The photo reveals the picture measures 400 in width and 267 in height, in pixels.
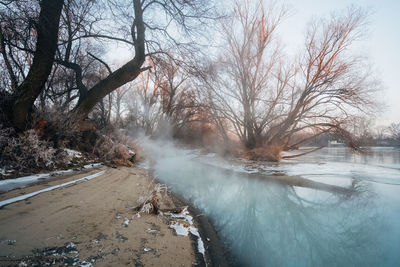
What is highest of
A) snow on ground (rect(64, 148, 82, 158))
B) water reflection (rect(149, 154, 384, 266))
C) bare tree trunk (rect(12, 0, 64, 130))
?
bare tree trunk (rect(12, 0, 64, 130))

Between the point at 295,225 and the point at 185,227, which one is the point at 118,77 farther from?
the point at 295,225

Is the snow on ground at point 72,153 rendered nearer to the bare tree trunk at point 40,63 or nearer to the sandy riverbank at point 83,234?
the bare tree trunk at point 40,63

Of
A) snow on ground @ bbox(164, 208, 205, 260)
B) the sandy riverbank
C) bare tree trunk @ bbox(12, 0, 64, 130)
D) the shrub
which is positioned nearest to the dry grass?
snow on ground @ bbox(164, 208, 205, 260)

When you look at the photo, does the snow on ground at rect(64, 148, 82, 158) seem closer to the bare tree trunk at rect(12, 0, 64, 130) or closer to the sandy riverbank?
the bare tree trunk at rect(12, 0, 64, 130)

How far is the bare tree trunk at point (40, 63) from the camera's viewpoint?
425cm

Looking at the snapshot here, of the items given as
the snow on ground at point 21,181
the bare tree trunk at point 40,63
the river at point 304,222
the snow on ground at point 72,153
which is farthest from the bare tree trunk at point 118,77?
the river at point 304,222

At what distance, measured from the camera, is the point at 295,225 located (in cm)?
348

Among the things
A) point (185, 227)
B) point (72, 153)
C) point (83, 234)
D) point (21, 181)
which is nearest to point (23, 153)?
point (21, 181)

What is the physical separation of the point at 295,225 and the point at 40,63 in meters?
6.54

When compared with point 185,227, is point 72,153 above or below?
above

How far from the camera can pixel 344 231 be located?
10.5 ft

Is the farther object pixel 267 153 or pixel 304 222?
pixel 267 153

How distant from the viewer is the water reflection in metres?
2.57

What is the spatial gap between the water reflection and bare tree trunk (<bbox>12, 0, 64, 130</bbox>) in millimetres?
4238
